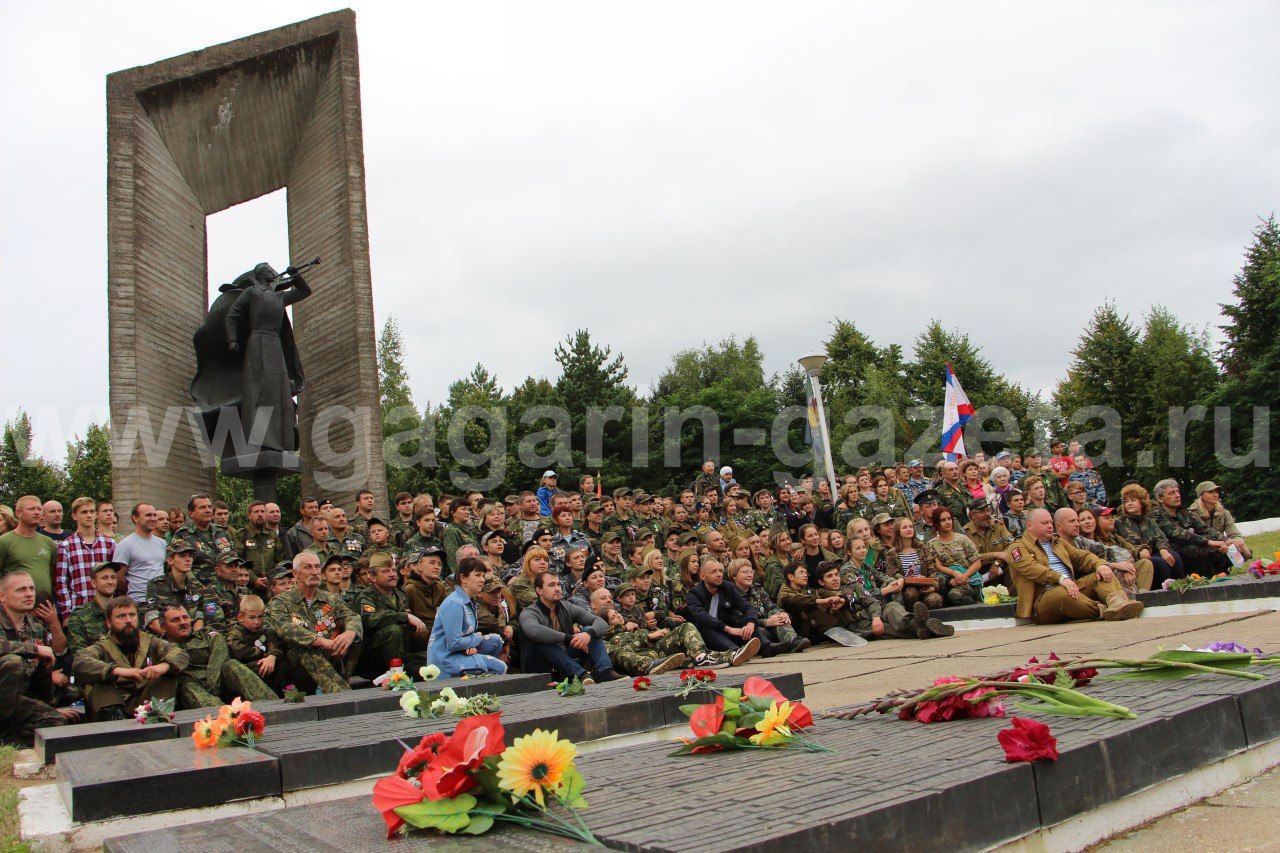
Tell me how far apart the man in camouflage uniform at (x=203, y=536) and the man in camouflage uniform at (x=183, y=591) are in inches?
17.7

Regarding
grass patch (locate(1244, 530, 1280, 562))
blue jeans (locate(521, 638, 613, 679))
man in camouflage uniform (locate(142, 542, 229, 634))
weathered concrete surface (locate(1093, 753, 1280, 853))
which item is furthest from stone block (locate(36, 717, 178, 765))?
grass patch (locate(1244, 530, 1280, 562))

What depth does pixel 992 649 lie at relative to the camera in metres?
7.47

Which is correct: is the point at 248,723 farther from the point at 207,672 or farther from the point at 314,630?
the point at 314,630

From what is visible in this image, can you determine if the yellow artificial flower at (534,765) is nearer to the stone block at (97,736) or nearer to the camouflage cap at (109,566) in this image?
the stone block at (97,736)

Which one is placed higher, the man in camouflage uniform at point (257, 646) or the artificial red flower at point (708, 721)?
the artificial red flower at point (708, 721)

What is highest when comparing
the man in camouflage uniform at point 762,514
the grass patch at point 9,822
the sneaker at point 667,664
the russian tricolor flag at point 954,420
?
the russian tricolor flag at point 954,420

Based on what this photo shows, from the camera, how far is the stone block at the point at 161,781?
3537 mm

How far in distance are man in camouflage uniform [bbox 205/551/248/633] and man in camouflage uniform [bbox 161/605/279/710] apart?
0.94 meters

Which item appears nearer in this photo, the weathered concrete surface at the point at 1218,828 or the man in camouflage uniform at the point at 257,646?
the weathered concrete surface at the point at 1218,828


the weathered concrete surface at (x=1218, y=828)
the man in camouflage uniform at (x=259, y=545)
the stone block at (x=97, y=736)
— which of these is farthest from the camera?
the man in camouflage uniform at (x=259, y=545)

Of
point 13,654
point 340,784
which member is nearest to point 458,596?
point 13,654

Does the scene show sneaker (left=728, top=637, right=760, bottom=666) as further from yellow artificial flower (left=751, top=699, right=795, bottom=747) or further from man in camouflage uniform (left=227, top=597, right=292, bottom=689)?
yellow artificial flower (left=751, top=699, right=795, bottom=747)

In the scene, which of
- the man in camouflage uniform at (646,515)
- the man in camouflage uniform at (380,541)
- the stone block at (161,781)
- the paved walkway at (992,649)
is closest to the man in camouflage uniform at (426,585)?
the man in camouflage uniform at (380,541)

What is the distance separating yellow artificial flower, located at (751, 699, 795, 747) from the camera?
2992 millimetres
